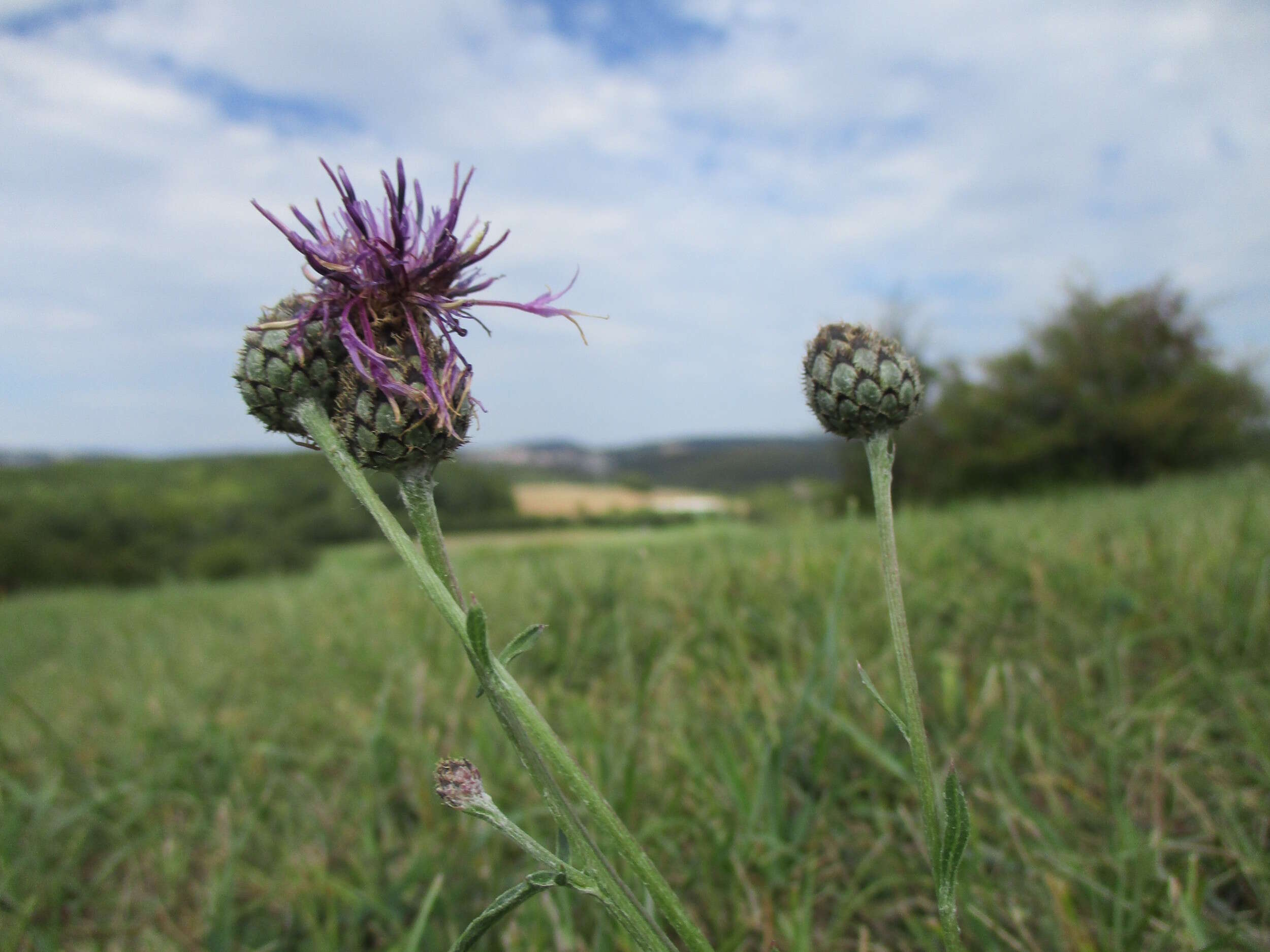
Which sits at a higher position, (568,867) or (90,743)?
(568,867)

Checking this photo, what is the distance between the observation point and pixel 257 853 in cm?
273

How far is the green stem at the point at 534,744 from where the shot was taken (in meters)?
1.08

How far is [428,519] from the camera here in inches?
50.1

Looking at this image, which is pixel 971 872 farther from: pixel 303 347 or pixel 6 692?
pixel 6 692

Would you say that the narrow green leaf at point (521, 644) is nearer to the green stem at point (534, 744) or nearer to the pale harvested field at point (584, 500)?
the green stem at point (534, 744)

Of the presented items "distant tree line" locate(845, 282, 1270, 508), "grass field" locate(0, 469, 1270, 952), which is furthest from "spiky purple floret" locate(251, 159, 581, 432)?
"distant tree line" locate(845, 282, 1270, 508)

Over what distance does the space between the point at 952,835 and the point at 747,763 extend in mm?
1522

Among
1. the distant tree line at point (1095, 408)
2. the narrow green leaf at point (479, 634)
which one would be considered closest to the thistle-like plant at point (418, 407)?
the narrow green leaf at point (479, 634)

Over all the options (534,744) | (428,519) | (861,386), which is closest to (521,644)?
(534,744)

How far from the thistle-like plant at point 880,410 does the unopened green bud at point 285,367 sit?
90 centimetres

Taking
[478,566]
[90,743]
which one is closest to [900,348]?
[90,743]

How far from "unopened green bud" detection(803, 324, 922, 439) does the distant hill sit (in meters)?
21.1

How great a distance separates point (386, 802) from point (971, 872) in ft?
6.37

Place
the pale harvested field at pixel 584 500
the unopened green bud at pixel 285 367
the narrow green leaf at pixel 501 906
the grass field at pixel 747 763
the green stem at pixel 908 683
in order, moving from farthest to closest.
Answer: the pale harvested field at pixel 584 500 → the grass field at pixel 747 763 → the unopened green bud at pixel 285 367 → the green stem at pixel 908 683 → the narrow green leaf at pixel 501 906
